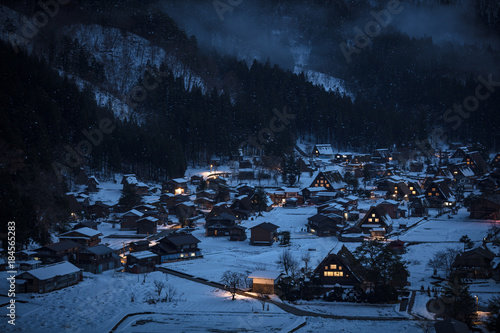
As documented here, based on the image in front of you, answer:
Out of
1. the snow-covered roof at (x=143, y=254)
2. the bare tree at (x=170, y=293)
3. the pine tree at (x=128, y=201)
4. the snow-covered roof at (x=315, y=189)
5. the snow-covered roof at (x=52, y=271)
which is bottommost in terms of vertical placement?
the bare tree at (x=170, y=293)

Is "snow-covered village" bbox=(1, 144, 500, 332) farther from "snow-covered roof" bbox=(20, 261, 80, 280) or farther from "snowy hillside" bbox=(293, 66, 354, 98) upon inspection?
"snowy hillside" bbox=(293, 66, 354, 98)

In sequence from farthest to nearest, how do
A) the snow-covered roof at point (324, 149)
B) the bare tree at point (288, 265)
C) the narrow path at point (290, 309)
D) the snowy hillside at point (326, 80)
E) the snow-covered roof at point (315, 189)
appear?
the snowy hillside at point (326, 80)
the snow-covered roof at point (324, 149)
the snow-covered roof at point (315, 189)
the bare tree at point (288, 265)
the narrow path at point (290, 309)

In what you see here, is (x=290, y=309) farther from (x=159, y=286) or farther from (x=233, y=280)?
(x=159, y=286)

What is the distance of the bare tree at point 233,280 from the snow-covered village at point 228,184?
14 centimetres

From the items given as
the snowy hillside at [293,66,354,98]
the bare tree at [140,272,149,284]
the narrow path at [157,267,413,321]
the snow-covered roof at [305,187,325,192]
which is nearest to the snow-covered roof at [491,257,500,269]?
the narrow path at [157,267,413,321]

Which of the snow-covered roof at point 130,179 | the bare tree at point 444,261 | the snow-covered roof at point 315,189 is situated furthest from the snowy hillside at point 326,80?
the bare tree at point 444,261

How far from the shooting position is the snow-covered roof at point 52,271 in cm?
2392

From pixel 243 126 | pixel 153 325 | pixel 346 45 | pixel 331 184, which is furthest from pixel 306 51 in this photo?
pixel 153 325

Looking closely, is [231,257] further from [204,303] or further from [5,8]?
[5,8]

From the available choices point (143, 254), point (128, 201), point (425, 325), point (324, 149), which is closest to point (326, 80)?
point (324, 149)

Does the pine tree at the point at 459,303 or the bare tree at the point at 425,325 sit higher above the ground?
the pine tree at the point at 459,303

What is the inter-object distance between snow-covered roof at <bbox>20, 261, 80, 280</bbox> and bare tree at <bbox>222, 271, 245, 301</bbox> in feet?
26.9

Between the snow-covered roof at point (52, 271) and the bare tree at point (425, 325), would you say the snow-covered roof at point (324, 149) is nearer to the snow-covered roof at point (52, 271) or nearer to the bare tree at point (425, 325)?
the snow-covered roof at point (52, 271)

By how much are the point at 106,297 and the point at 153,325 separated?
172 inches
